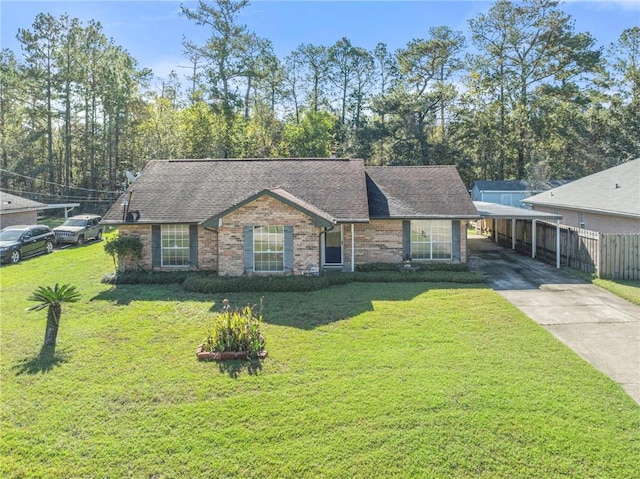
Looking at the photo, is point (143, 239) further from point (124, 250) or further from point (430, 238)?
point (430, 238)

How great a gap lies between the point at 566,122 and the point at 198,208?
38475 mm

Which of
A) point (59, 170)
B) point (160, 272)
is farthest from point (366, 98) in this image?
point (160, 272)

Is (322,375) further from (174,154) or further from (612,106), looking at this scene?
(612,106)

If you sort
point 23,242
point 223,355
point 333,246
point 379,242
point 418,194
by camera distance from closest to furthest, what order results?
point 223,355 → point 333,246 → point 379,242 → point 418,194 → point 23,242

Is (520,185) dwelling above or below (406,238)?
above

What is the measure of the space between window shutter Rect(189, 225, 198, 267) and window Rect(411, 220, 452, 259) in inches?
350

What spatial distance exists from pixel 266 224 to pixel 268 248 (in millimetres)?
900

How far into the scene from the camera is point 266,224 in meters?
15.4

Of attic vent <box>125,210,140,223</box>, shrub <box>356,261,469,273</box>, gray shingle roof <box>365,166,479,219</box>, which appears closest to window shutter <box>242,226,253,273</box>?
shrub <box>356,261,469,273</box>

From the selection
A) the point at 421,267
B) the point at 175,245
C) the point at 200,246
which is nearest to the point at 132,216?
the point at 175,245

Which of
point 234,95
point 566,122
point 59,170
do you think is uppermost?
point 234,95

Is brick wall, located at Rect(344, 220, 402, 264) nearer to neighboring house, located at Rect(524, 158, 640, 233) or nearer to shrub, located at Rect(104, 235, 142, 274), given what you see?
shrub, located at Rect(104, 235, 142, 274)

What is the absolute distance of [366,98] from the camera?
164 feet

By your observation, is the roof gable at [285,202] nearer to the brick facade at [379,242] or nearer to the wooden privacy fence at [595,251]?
the brick facade at [379,242]
